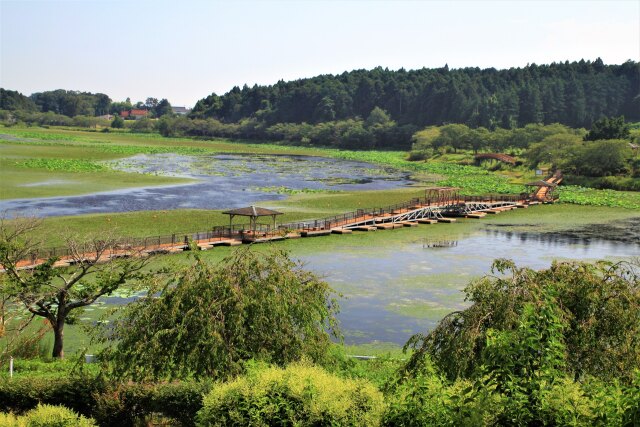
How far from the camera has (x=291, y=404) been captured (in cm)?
1409

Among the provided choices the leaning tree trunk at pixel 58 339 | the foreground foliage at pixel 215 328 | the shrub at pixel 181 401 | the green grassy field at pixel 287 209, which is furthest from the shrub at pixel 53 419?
the leaning tree trunk at pixel 58 339

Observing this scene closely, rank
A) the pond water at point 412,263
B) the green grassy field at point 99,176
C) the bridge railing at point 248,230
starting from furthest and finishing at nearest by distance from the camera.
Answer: the green grassy field at point 99,176, the bridge railing at point 248,230, the pond water at point 412,263

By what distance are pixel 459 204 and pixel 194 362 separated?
189ft

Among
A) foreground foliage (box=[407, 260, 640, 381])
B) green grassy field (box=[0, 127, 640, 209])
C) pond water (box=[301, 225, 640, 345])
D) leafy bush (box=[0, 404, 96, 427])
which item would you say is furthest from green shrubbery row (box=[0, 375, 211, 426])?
green grassy field (box=[0, 127, 640, 209])

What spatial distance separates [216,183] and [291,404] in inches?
3171

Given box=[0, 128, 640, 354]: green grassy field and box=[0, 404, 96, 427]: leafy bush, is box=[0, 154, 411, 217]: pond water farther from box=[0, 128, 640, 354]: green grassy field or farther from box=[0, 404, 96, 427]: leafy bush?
box=[0, 404, 96, 427]: leafy bush

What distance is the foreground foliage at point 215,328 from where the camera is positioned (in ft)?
61.0

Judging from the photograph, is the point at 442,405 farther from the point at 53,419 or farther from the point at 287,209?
the point at 287,209

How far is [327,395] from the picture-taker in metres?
14.1

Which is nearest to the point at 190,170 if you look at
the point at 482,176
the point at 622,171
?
the point at 482,176

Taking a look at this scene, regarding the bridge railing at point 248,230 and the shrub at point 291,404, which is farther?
the bridge railing at point 248,230

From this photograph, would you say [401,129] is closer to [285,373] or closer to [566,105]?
[566,105]

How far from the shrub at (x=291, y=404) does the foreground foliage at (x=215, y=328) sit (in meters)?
3.98

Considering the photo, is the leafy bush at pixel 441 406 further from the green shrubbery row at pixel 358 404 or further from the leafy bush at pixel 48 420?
the leafy bush at pixel 48 420
